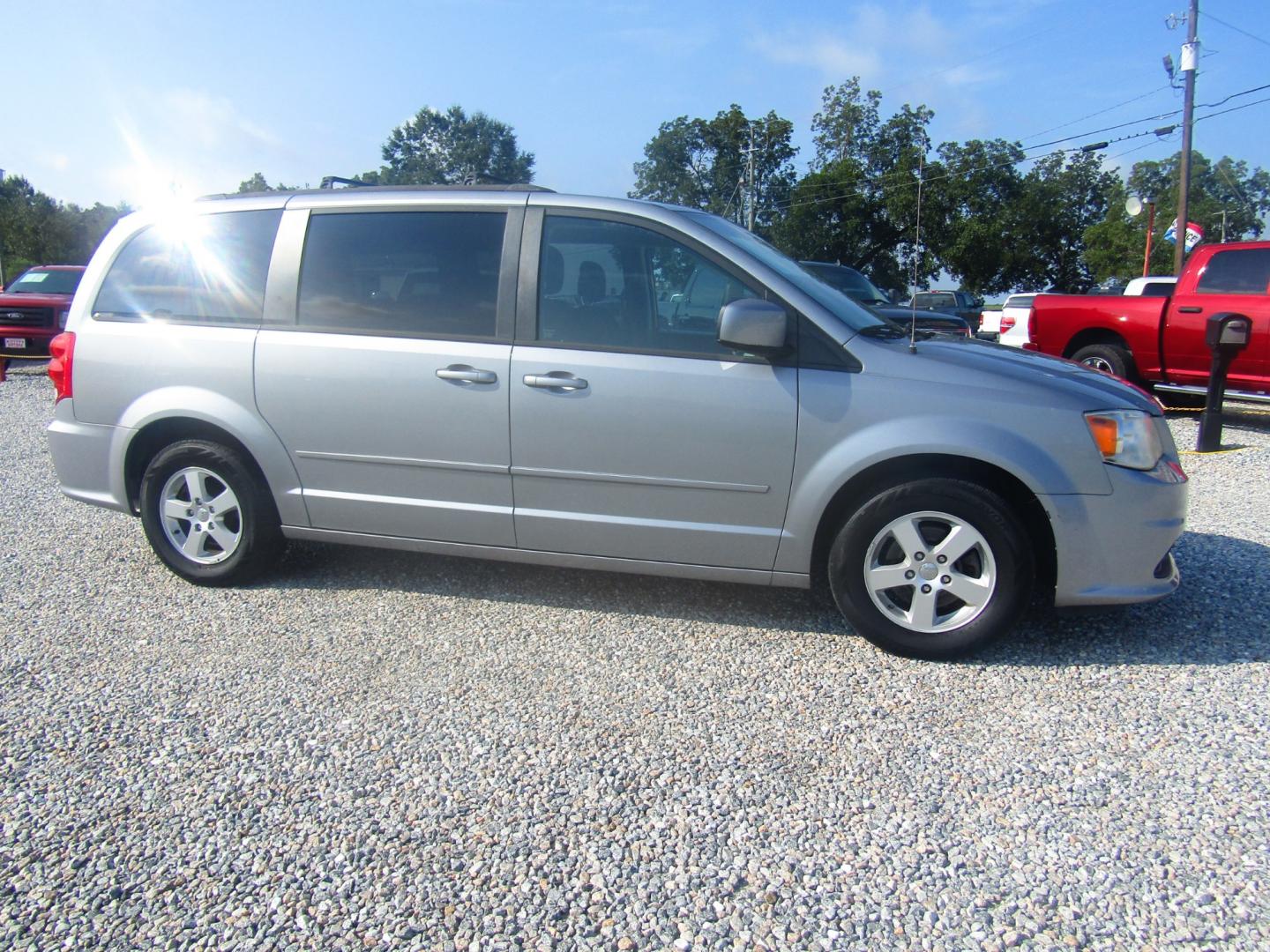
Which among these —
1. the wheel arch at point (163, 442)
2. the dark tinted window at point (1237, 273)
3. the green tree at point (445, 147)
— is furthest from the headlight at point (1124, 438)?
the green tree at point (445, 147)

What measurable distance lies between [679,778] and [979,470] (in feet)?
5.71

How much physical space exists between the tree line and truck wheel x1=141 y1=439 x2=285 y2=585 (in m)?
43.4

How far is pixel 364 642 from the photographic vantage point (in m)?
3.99

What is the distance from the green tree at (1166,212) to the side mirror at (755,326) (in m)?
33.9

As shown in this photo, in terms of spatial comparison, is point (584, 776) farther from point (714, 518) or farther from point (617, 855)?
point (714, 518)

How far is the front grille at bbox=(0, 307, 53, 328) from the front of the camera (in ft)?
48.2

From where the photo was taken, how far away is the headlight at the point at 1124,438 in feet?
11.9

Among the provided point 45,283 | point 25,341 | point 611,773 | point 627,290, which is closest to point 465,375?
point 627,290

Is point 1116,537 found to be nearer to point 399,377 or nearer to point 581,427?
point 581,427

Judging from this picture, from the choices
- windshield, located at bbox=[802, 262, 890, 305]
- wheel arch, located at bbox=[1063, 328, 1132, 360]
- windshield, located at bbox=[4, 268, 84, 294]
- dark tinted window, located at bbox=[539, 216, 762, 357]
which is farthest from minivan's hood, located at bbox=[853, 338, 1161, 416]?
windshield, located at bbox=[4, 268, 84, 294]

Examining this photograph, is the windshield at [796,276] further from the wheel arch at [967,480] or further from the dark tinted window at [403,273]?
the dark tinted window at [403,273]

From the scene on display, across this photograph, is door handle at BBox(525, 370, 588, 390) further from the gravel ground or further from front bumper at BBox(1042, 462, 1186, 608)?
front bumper at BBox(1042, 462, 1186, 608)

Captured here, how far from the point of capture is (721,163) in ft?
211

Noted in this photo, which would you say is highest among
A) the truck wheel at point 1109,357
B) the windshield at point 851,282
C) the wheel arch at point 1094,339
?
the windshield at point 851,282
